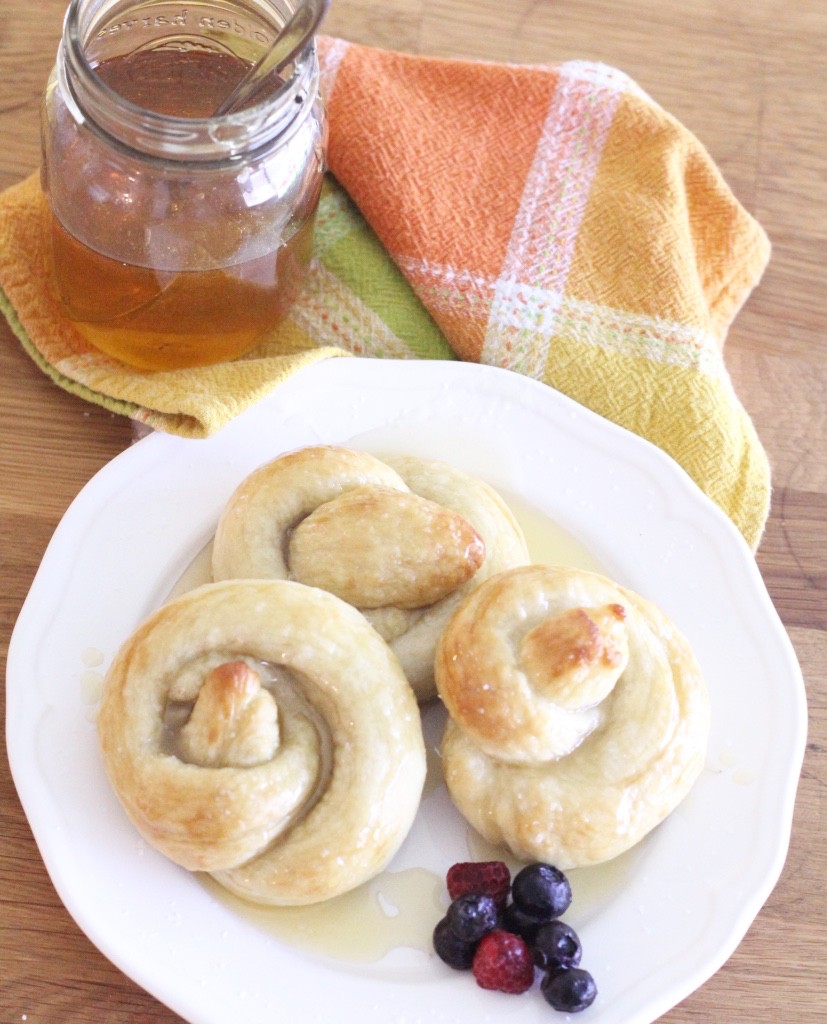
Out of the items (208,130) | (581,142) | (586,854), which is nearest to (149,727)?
(586,854)

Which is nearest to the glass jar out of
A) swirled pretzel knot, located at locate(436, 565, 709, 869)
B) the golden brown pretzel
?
the golden brown pretzel

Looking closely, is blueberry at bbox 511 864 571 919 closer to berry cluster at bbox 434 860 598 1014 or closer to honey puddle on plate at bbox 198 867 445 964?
berry cluster at bbox 434 860 598 1014

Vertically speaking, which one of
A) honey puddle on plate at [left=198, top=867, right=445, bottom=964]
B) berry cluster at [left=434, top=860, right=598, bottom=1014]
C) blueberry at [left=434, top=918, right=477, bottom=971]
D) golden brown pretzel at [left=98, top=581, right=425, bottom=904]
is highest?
golden brown pretzel at [left=98, top=581, right=425, bottom=904]

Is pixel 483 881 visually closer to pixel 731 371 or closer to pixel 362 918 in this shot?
pixel 362 918

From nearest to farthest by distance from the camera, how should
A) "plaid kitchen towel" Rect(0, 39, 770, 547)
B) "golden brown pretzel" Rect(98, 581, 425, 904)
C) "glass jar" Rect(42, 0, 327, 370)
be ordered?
"golden brown pretzel" Rect(98, 581, 425, 904), "glass jar" Rect(42, 0, 327, 370), "plaid kitchen towel" Rect(0, 39, 770, 547)

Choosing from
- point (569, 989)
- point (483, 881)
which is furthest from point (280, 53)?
point (569, 989)

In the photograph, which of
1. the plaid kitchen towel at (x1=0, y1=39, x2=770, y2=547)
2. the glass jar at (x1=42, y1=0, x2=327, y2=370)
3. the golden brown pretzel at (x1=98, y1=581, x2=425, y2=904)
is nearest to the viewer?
the golden brown pretzel at (x1=98, y1=581, x2=425, y2=904)

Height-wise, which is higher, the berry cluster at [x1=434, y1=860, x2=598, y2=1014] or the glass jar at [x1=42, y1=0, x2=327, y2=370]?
the glass jar at [x1=42, y1=0, x2=327, y2=370]
